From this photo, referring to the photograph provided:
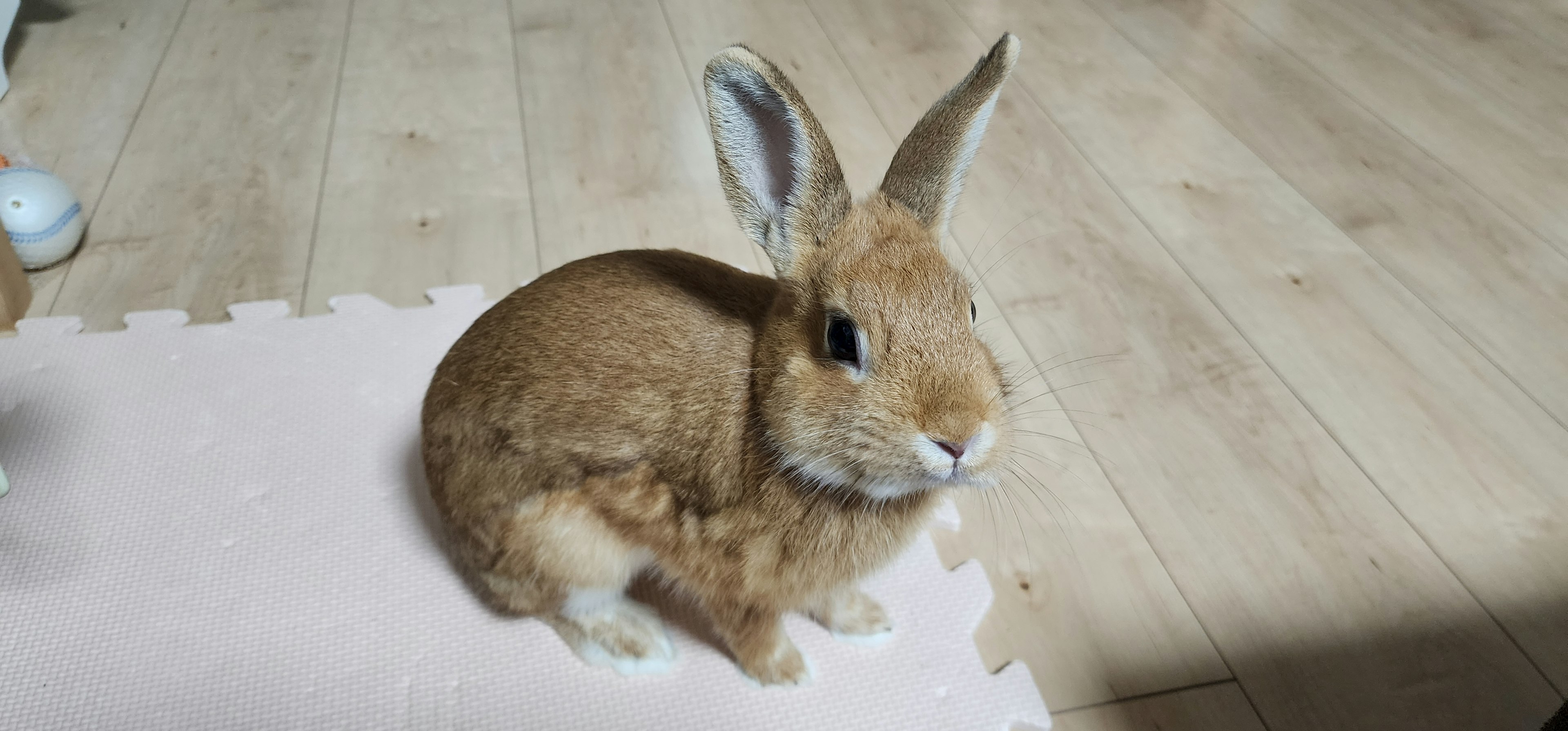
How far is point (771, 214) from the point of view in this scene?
96 cm

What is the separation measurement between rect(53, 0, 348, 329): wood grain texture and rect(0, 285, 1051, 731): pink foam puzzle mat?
0.23 metres

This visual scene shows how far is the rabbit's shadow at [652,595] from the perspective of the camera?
1236 mm

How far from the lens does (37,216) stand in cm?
170

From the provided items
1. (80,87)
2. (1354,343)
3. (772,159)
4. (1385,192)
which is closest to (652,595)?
(772,159)

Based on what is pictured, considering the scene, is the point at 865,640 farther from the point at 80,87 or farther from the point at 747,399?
the point at 80,87

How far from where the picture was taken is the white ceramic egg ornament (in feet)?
5.55

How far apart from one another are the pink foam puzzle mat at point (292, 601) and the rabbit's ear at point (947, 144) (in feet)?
1.89

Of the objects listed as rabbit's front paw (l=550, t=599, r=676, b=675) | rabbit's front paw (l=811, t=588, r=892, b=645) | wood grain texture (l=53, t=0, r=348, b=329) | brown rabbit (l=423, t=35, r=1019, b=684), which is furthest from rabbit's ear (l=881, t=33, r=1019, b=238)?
wood grain texture (l=53, t=0, r=348, b=329)

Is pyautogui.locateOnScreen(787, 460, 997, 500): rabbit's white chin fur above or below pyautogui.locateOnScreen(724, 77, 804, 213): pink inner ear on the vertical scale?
below

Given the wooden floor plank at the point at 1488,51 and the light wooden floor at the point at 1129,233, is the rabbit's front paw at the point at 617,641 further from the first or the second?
the wooden floor plank at the point at 1488,51

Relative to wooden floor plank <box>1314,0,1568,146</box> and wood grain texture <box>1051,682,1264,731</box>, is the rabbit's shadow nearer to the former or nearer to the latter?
wood grain texture <box>1051,682,1264,731</box>

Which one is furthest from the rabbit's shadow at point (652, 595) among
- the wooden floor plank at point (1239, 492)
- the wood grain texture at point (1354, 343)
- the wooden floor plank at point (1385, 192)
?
the wooden floor plank at point (1385, 192)

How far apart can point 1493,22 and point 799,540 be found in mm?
2740

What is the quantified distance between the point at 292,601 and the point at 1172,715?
1.17 m
